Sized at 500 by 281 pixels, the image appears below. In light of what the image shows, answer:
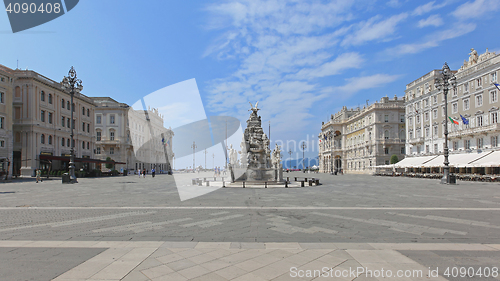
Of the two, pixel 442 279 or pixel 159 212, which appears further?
pixel 159 212

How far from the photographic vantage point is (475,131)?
39.7 metres

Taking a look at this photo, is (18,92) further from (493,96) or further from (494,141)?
(494,141)

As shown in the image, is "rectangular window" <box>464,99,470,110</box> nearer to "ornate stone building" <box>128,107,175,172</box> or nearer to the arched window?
"ornate stone building" <box>128,107,175,172</box>

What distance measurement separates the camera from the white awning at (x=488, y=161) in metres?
31.5

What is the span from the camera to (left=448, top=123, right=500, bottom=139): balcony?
3648 centimetres

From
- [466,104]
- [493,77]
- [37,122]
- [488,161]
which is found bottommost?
[488,161]

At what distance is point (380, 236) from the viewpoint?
725 centimetres

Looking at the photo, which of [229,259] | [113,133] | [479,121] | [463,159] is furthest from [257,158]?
[113,133]

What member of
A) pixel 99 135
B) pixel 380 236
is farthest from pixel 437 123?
pixel 99 135

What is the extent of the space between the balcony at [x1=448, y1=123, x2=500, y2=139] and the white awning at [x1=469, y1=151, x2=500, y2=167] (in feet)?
11.4

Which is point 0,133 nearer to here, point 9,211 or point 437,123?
point 9,211

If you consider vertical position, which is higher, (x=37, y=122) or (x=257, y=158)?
(x=37, y=122)

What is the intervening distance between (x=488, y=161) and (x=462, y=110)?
1343cm

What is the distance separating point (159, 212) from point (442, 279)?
357 inches
